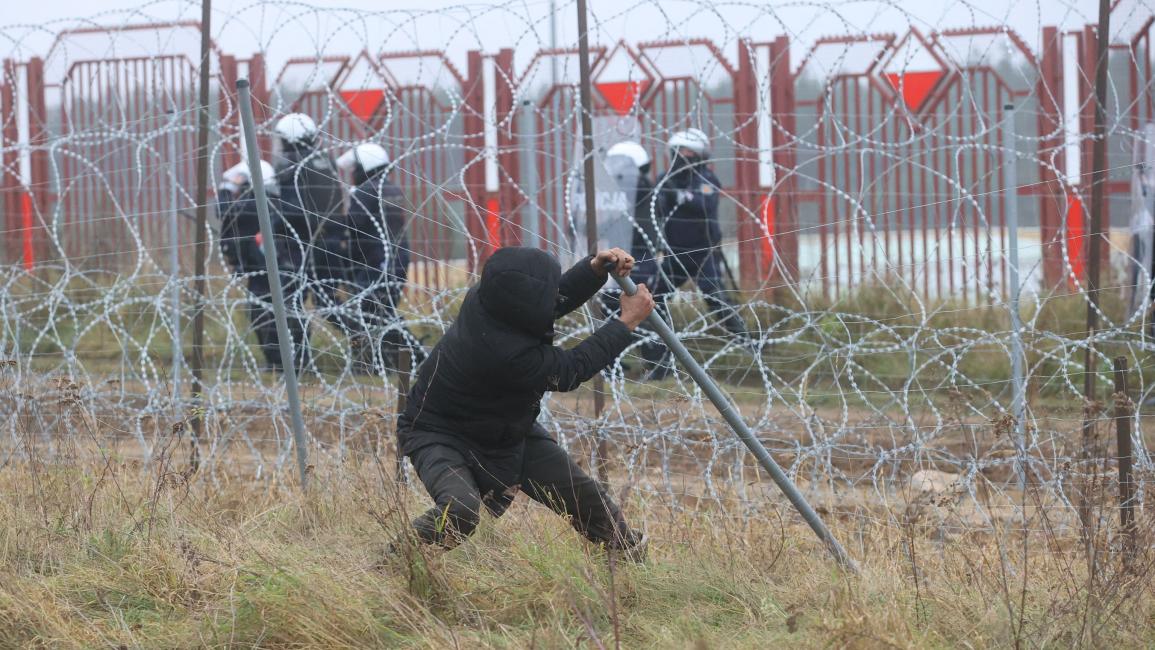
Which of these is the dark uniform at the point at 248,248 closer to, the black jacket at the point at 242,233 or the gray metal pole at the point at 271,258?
the black jacket at the point at 242,233

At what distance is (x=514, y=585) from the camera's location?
3887 mm

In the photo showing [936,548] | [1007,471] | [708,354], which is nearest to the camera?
[936,548]

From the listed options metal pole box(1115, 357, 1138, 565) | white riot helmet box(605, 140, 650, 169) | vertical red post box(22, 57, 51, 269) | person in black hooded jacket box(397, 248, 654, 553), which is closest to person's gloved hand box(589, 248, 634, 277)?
person in black hooded jacket box(397, 248, 654, 553)

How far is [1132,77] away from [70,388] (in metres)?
8.09

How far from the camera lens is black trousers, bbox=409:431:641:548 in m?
3.92

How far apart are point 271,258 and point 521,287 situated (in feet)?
5.13

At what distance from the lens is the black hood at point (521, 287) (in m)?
3.83

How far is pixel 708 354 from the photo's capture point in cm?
742

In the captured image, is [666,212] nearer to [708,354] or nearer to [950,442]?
[708,354]

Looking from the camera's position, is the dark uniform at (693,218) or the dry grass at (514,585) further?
the dark uniform at (693,218)

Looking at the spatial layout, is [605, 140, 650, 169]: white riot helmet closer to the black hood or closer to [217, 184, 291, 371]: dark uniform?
[217, 184, 291, 371]: dark uniform

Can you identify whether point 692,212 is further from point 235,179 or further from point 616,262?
point 616,262

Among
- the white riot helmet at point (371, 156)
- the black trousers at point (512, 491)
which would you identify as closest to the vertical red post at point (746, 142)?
the white riot helmet at point (371, 156)

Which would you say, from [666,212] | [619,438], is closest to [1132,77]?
[666,212]
